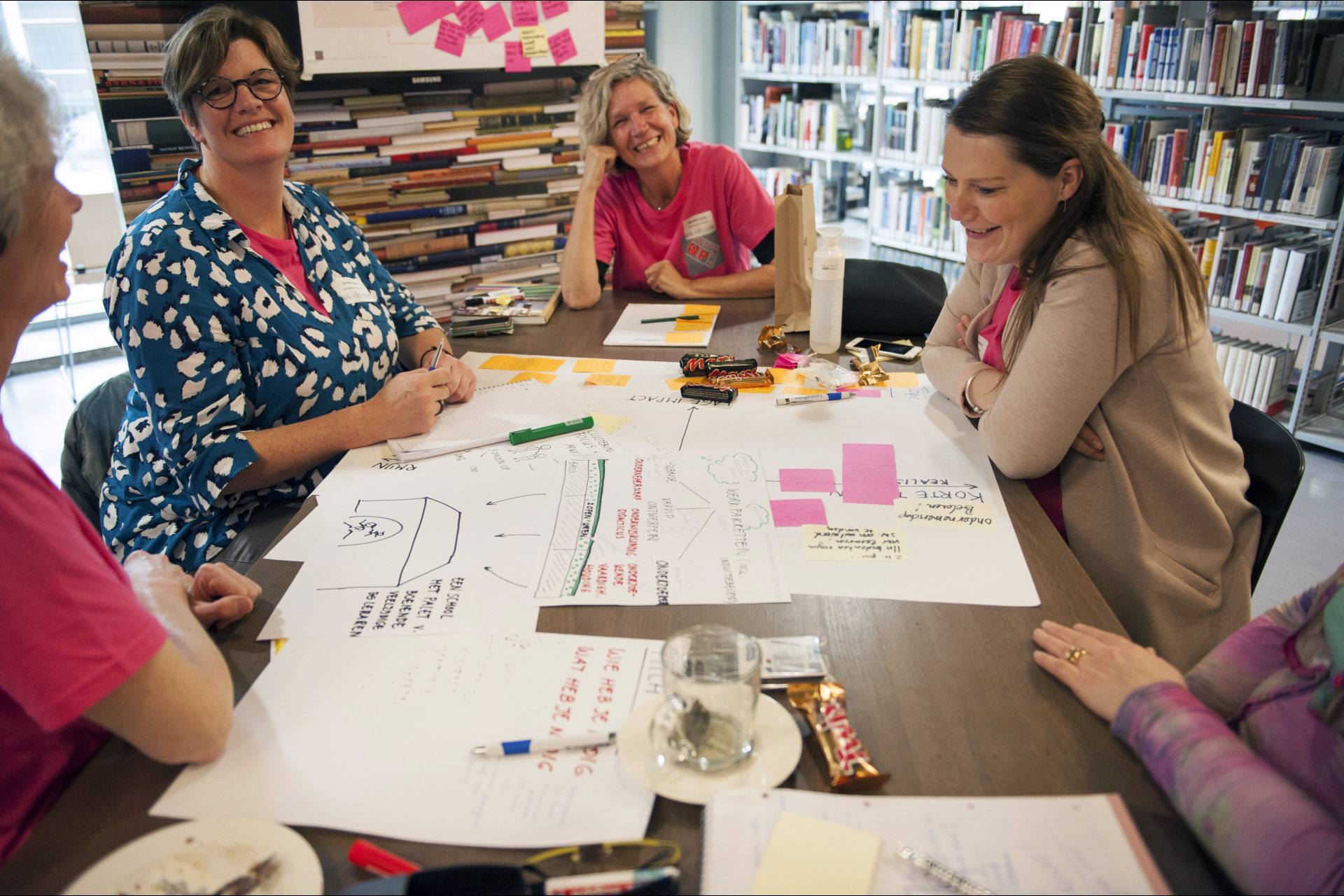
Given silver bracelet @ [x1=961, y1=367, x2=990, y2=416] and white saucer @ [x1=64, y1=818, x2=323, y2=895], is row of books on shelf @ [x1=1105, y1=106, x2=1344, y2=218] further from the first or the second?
white saucer @ [x1=64, y1=818, x2=323, y2=895]

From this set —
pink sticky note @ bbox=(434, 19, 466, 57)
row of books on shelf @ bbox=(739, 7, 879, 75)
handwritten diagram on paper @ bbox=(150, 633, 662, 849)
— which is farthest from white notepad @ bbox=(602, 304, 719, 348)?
row of books on shelf @ bbox=(739, 7, 879, 75)

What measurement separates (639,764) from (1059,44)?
4.05 m

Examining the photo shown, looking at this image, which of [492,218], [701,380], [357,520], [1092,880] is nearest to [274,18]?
[492,218]

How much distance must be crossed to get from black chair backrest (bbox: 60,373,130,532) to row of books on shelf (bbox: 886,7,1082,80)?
3506mm

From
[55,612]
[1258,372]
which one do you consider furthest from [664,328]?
[1258,372]

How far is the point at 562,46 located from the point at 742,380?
235 cm

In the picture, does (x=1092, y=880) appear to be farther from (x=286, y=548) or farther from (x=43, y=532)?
(x=286, y=548)

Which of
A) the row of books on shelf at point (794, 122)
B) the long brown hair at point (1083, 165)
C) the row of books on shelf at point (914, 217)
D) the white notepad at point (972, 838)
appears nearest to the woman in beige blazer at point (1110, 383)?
the long brown hair at point (1083, 165)

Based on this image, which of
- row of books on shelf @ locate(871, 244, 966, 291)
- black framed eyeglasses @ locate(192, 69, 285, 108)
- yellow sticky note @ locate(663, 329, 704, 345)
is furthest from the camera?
row of books on shelf @ locate(871, 244, 966, 291)

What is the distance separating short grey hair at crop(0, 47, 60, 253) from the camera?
757 mm

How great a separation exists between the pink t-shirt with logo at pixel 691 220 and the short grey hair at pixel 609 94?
0.11 meters

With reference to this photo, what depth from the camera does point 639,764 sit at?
2.57 ft

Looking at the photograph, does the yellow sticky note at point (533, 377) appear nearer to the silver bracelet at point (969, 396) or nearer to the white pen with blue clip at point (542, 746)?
the silver bracelet at point (969, 396)

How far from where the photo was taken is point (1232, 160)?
331cm
